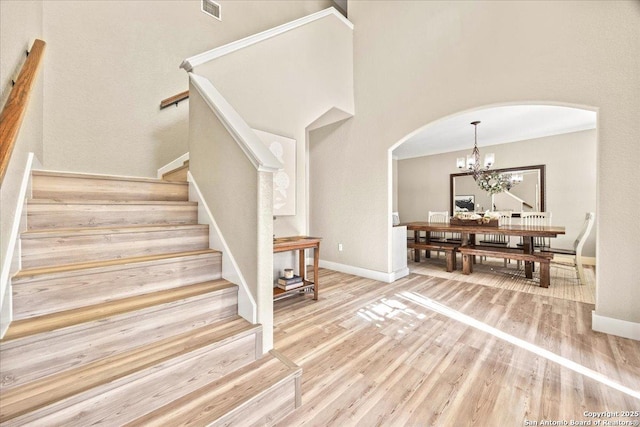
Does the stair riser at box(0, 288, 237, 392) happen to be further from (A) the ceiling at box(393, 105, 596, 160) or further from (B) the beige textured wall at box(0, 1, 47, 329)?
(A) the ceiling at box(393, 105, 596, 160)

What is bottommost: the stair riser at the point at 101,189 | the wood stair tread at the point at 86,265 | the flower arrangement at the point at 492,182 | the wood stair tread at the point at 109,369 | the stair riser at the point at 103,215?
the wood stair tread at the point at 109,369

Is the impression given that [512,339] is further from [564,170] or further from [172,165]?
[564,170]

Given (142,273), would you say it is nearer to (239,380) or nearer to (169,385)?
(169,385)

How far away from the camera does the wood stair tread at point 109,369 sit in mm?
1000

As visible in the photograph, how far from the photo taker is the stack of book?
2947 millimetres

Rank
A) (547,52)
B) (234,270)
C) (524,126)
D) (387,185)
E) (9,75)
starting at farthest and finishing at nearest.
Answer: (524,126) < (387,185) < (547,52) < (234,270) < (9,75)

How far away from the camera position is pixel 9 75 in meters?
1.53

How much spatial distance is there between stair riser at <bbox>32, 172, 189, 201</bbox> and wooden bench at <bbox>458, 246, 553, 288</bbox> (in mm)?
4256

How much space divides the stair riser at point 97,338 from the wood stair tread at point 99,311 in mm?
34

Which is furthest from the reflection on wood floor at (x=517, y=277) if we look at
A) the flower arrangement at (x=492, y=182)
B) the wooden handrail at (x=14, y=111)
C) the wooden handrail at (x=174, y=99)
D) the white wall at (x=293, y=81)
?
the wooden handrail at (x=14, y=111)

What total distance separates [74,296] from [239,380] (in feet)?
3.17

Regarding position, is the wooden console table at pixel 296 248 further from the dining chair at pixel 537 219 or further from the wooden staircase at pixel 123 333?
the dining chair at pixel 537 219

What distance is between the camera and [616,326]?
2.35 metres

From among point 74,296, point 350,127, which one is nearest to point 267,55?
point 350,127
